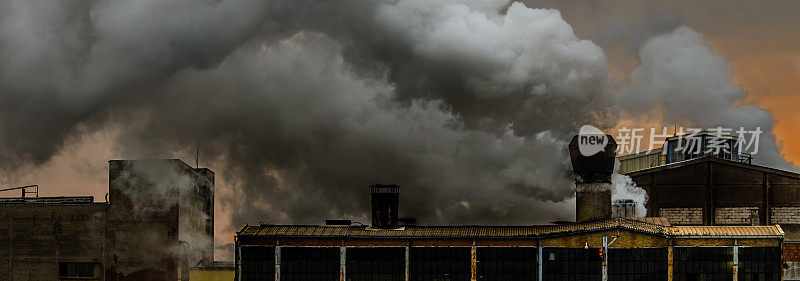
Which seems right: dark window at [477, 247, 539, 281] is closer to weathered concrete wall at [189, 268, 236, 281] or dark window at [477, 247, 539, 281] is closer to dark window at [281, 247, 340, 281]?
dark window at [281, 247, 340, 281]

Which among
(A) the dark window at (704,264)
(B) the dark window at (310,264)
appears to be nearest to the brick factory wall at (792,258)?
(A) the dark window at (704,264)

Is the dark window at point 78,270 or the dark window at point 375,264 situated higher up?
the dark window at point 375,264

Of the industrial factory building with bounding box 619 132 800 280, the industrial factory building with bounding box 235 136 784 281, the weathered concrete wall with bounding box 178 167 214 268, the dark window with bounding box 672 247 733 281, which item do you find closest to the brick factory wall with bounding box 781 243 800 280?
the industrial factory building with bounding box 619 132 800 280

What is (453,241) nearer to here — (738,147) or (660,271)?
(660,271)

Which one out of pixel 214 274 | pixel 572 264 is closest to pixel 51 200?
pixel 214 274

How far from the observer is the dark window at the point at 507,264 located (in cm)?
4575

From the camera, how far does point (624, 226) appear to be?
1750 inches

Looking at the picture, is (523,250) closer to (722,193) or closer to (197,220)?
(722,193)

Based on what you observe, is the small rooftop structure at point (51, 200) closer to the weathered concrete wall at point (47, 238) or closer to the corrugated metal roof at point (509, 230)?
the weathered concrete wall at point (47, 238)

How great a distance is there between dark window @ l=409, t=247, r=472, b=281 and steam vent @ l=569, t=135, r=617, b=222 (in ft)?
24.4

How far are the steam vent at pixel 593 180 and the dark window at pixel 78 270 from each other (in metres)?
29.6

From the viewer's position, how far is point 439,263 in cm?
4628

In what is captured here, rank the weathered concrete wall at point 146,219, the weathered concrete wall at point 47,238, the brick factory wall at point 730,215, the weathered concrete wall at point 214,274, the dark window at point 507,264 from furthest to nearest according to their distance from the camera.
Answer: the brick factory wall at point 730,215 → the weathered concrete wall at point 214,274 → the weathered concrete wall at point 47,238 → the weathered concrete wall at point 146,219 → the dark window at point 507,264

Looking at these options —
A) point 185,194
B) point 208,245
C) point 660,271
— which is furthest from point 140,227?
point 660,271
